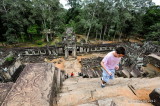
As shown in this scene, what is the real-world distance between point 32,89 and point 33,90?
5 cm

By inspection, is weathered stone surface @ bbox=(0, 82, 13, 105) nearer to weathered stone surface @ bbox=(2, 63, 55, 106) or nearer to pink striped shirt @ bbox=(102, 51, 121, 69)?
weathered stone surface @ bbox=(2, 63, 55, 106)

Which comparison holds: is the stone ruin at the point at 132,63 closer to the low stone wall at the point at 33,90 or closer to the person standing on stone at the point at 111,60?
the person standing on stone at the point at 111,60

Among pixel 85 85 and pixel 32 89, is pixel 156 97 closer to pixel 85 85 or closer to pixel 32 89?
pixel 85 85

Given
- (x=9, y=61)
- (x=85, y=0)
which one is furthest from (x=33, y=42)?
(x=85, y=0)

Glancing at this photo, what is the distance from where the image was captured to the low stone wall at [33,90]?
5.88ft

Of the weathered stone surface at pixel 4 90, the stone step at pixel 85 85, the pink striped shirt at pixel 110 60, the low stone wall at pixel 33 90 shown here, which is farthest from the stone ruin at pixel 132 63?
the weathered stone surface at pixel 4 90

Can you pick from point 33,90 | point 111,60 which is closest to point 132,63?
point 111,60

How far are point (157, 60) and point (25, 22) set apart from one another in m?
20.7

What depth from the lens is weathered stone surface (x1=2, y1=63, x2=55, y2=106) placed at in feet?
5.87

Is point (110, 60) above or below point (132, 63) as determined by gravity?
above

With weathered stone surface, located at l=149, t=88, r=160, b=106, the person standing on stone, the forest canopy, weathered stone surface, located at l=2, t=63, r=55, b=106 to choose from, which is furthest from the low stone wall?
the forest canopy

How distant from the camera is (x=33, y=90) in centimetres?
204

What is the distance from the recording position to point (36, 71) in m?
2.66

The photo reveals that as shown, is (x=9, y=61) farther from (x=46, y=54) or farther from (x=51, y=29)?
(x=51, y=29)
